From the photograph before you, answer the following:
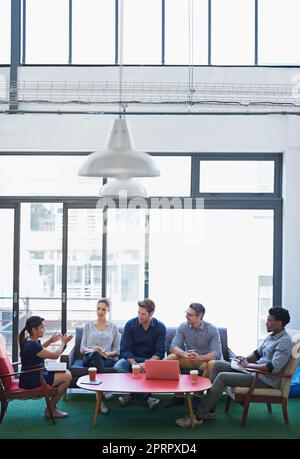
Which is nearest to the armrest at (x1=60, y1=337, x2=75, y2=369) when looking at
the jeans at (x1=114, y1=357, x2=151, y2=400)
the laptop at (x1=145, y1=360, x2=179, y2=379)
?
the jeans at (x1=114, y1=357, x2=151, y2=400)

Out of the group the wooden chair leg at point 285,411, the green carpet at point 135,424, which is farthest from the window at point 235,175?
the wooden chair leg at point 285,411

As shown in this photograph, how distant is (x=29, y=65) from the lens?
8.38 meters

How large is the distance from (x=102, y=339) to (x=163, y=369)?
1.24 metres

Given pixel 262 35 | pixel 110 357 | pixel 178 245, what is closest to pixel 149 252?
pixel 178 245

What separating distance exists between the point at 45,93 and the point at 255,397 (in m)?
4.36

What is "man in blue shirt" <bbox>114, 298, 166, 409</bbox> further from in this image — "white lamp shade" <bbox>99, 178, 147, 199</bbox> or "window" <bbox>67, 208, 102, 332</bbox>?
"white lamp shade" <bbox>99, 178, 147, 199</bbox>

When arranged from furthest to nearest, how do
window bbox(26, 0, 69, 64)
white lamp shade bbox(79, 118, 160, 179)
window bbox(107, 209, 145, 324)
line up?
window bbox(107, 209, 145, 324), window bbox(26, 0, 69, 64), white lamp shade bbox(79, 118, 160, 179)

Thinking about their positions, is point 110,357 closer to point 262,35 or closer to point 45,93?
point 45,93

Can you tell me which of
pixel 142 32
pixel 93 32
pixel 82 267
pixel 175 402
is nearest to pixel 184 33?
pixel 142 32

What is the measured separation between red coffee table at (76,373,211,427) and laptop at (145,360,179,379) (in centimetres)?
5

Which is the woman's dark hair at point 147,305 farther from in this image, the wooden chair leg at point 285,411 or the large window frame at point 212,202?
the wooden chair leg at point 285,411

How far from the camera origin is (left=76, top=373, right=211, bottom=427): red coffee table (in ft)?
19.9

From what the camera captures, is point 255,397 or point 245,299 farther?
point 245,299
